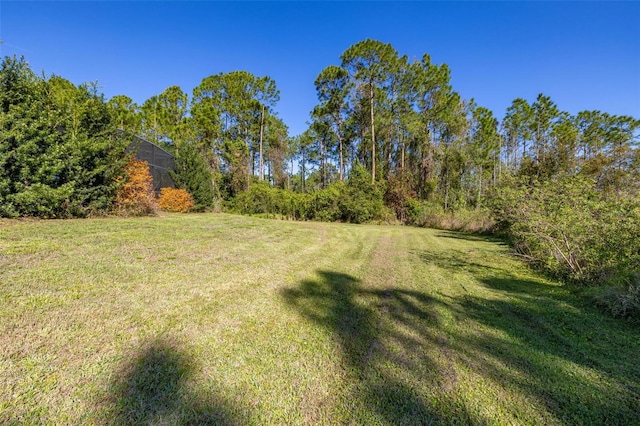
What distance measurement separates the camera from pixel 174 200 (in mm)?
13945

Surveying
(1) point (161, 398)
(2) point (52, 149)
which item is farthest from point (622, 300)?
(2) point (52, 149)

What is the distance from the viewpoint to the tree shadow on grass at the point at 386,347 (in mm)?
1510

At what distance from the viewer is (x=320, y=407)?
1519 millimetres

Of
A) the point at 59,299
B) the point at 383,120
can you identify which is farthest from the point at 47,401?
the point at 383,120

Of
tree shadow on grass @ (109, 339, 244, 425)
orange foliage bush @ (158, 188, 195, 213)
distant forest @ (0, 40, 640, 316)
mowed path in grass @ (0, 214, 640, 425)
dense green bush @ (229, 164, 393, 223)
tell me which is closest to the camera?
tree shadow on grass @ (109, 339, 244, 425)

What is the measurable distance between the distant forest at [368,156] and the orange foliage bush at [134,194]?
1.32 feet

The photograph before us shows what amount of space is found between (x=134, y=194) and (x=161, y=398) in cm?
938

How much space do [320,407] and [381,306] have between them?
1.67m

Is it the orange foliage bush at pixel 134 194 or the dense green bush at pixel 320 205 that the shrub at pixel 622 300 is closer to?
the orange foliage bush at pixel 134 194

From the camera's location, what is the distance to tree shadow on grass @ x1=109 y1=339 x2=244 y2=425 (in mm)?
1367

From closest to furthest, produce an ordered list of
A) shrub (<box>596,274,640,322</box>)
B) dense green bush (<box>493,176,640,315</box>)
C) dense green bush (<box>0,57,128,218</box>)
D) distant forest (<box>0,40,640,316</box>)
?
1. shrub (<box>596,274,640,322</box>)
2. dense green bush (<box>493,176,640,315</box>)
3. distant forest (<box>0,40,640,316</box>)
4. dense green bush (<box>0,57,128,218</box>)

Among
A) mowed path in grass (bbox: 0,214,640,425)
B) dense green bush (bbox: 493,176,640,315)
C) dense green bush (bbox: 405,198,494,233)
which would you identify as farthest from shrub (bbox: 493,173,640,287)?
dense green bush (bbox: 405,198,494,233)

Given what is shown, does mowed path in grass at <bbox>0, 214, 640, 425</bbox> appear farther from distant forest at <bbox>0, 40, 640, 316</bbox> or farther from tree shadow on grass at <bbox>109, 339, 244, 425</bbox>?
distant forest at <bbox>0, 40, 640, 316</bbox>

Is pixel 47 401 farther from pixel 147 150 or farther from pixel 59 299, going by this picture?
pixel 147 150
